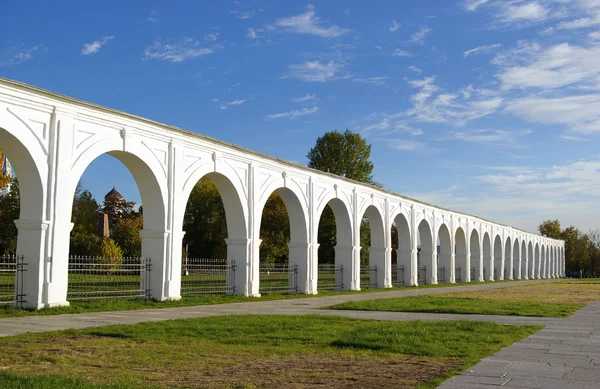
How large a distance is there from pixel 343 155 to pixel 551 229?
5419 cm

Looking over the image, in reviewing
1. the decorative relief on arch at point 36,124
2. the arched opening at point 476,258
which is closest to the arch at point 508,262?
the arched opening at point 476,258

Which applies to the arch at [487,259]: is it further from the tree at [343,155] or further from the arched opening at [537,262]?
the arched opening at [537,262]

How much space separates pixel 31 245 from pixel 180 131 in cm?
531

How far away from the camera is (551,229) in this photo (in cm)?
9362

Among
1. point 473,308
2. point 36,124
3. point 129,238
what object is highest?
point 36,124

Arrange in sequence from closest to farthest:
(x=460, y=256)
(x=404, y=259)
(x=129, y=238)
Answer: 1. (x=404, y=259)
2. (x=460, y=256)
3. (x=129, y=238)

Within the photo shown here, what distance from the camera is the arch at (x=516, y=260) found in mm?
54719

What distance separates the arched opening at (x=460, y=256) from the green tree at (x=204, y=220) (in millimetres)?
16934

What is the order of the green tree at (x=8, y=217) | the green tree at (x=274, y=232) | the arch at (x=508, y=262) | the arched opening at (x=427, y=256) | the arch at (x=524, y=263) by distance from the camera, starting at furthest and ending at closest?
the arch at (x=524, y=263), the arch at (x=508, y=262), the green tree at (x=8, y=217), the green tree at (x=274, y=232), the arched opening at (x=427, y=256)

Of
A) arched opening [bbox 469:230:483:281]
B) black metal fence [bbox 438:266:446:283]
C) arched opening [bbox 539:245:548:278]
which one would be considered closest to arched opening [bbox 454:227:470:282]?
black metal fence [bbox 438:266:446:283]

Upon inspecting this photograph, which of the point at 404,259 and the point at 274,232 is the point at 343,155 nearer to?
the point at 274,232

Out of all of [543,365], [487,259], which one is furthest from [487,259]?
[543,365]

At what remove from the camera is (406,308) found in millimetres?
14766

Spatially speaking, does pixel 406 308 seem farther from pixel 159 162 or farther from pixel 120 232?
pixel 120 232
